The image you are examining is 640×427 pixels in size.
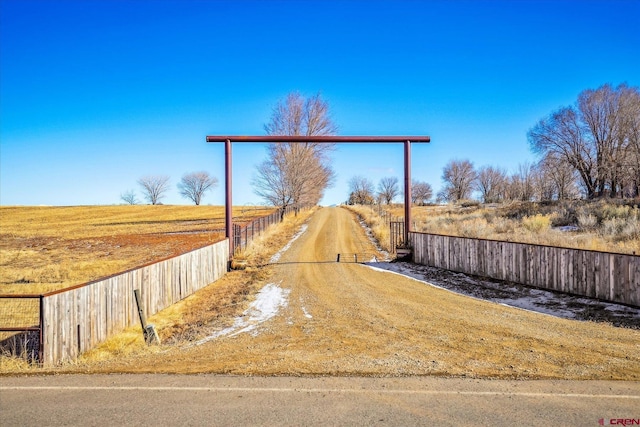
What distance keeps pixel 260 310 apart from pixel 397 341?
15.8 ft

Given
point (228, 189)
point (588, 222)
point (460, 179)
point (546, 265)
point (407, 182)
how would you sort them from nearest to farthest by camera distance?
point (546, 265) → point (228, 189) → point (407, 182) → point (588, 222) → point (460, 179)

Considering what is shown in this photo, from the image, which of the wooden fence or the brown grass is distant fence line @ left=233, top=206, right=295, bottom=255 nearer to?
the brown grass

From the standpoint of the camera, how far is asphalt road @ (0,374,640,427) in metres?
4.75

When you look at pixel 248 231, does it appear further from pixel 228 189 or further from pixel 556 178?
pixel 556 178

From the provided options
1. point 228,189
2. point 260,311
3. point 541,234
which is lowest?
point 260,311

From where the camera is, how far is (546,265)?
12.8m

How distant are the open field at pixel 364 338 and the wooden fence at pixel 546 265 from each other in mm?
2205

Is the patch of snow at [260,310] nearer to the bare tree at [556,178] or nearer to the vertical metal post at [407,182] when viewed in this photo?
the vertical metal post at [407,182]

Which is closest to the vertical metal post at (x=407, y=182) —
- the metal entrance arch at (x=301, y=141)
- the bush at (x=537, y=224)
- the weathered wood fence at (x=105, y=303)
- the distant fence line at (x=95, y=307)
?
the metal entrance arch at (x=301, y=141)

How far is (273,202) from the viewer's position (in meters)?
42.5

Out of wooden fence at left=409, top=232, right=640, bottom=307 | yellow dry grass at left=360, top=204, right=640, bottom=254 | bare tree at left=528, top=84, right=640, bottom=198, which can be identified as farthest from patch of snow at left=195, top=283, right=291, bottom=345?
bare tree at left=528, top=84, right=640, bottom=198

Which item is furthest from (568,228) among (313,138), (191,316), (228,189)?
(191,316)

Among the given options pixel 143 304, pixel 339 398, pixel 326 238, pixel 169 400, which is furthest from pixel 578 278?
pixel 326 238

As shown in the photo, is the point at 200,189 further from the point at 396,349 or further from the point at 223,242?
the point at 396,349
